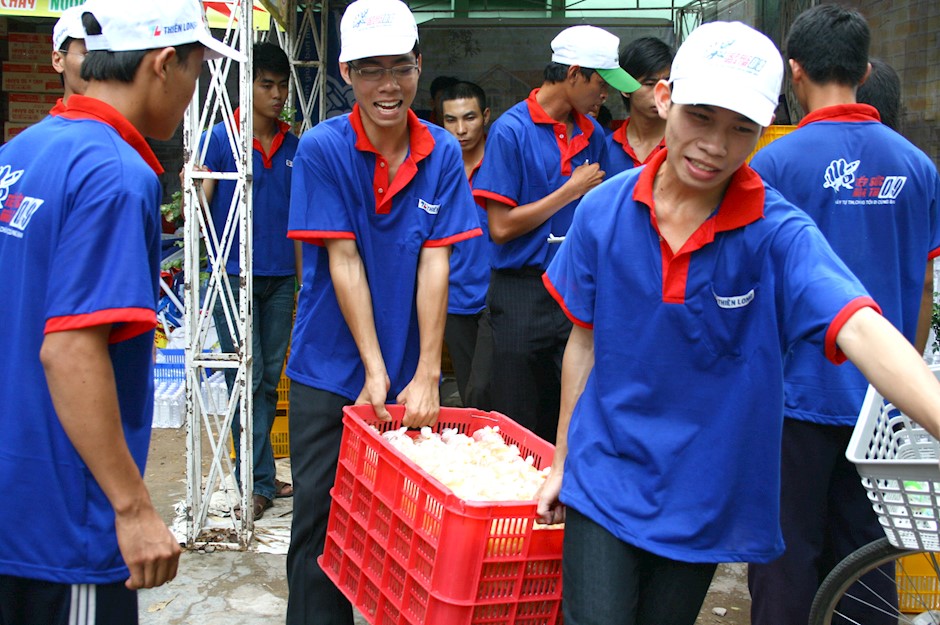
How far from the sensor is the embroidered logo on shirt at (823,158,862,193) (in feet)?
10.2

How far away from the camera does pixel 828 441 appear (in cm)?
310

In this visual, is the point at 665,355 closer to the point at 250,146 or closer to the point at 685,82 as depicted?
the point at 685,82

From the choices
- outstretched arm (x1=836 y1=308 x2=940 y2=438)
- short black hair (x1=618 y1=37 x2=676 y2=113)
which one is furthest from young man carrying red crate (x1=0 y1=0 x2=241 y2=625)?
short black hair (x1=618 y1=37 x2=676 y2=113)

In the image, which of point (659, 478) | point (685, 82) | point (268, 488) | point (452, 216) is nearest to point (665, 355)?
point (659, 478)

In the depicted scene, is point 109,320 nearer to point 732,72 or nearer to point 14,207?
point 14,207

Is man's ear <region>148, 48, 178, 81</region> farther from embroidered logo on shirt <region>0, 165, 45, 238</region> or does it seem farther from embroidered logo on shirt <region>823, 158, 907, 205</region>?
embroidered logo on shirt <region>823, 158, 907, 205</region>

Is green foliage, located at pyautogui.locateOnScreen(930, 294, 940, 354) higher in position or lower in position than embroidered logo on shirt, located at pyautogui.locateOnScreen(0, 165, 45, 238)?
lower

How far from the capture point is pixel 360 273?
11.1 feet

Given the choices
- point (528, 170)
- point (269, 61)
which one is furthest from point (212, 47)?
point (269, 61)

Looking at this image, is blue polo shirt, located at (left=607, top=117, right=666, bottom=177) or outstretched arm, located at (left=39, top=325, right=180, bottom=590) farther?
blue polo shirt, located at (left=607, top=117, right=666, bottom=177)

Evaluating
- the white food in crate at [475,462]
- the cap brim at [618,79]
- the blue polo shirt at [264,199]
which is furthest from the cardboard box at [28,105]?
the white food in crate at [475,462]

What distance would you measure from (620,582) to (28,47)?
29.3 ft

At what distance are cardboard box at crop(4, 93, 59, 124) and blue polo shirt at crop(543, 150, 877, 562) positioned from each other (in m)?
8.58

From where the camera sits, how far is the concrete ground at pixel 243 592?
429cm
